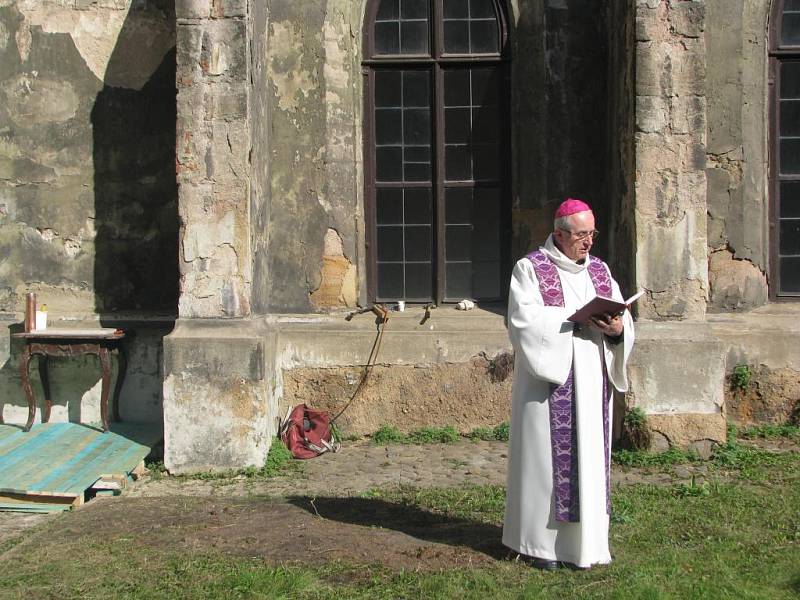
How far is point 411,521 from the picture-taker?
593cm

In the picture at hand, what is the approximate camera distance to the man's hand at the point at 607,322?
4.96 metres

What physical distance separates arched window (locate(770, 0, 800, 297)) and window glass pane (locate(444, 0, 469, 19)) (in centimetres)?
282

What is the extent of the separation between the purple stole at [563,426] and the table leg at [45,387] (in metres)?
5.29

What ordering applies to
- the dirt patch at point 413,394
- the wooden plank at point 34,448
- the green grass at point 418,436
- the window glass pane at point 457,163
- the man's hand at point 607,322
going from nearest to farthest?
the man's hand at point 607,322, the wooden plank at point 34,448, the green grass at point 418,436, the dirt patch at point 413,394, the window glass pane at point 457,163

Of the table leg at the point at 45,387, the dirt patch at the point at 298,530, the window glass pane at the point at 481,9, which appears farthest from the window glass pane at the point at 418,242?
the table leg at the point at 45,387

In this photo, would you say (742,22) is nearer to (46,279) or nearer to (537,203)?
(537,203)

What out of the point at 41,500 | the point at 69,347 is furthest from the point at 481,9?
the point at 41,500

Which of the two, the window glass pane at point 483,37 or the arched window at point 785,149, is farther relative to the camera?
the window glass pane at point 483,37

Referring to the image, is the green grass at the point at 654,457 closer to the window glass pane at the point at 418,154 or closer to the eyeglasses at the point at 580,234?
the eyeglasses at the point at 580,234

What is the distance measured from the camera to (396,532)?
5.67 meters

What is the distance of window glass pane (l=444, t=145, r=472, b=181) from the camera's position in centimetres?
877

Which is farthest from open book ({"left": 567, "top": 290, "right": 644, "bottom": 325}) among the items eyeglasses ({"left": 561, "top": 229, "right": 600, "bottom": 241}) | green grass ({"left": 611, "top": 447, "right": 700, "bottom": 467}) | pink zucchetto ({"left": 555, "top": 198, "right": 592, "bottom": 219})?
green grass ({"left": 611, "top": 447, "right": 700, "bottom": 467})

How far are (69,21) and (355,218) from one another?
3.26 metres

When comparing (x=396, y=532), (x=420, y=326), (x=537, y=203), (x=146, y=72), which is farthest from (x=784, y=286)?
(x=146, y=72)
